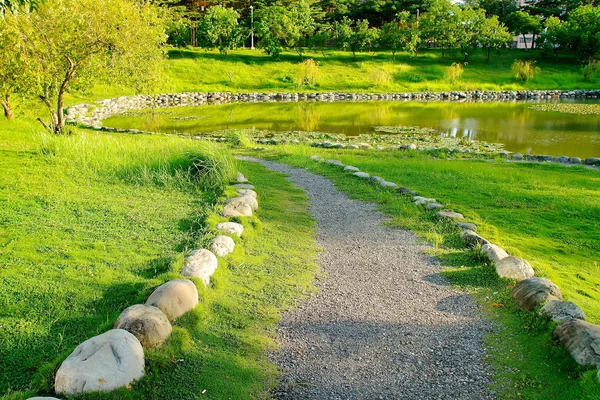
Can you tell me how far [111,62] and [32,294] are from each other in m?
11.0

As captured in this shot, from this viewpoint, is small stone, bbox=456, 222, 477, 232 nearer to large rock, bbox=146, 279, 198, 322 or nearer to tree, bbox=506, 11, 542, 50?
large rock, bbox=146, 279, 198, 322

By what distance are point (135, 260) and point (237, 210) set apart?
92.0 inches

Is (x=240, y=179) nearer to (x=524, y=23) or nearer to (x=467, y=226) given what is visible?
(x=467, y=226)

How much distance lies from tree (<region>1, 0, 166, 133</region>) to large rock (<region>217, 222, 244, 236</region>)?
7.89 metres

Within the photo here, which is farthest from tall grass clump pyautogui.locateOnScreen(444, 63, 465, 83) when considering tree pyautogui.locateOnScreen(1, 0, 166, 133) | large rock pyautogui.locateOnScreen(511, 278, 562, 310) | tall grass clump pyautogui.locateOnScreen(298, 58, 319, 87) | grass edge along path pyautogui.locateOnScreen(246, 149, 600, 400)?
large rock pyautogui.locateOnScreen(511, 278, 562, 310)

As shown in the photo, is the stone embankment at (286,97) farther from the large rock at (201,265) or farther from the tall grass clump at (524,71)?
the large rock at (201,265)

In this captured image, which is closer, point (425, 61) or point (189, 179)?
point (189, 179)

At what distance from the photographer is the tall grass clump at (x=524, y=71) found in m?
49.6

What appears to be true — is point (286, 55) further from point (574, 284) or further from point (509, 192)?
point (574, 284)

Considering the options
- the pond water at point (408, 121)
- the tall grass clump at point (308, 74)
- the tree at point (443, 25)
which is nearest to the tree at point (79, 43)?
the pond water at point (408, 121)

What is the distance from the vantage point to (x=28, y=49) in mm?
12922

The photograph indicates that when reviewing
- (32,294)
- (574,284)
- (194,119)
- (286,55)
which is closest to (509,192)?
(574,284)

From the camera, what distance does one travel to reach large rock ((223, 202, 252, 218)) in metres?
8.21

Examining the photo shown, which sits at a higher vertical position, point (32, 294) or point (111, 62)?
point (111, 62)
